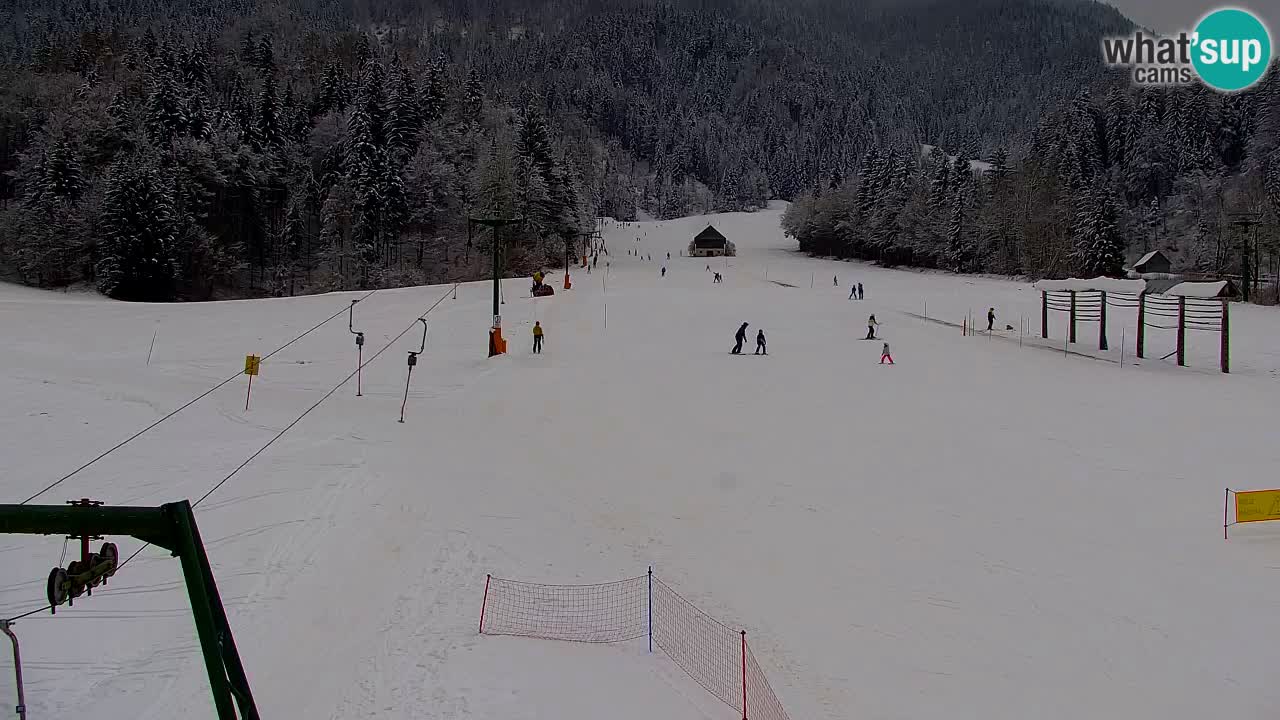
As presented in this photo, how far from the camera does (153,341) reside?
31172mm

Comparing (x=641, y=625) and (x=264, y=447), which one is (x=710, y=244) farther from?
(x=641, y=625)

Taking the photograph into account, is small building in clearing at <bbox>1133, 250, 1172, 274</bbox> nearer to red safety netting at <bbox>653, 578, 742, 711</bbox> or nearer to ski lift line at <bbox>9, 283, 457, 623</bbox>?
ski lift line at <bbox>9, 283, 457, 623</bbox>

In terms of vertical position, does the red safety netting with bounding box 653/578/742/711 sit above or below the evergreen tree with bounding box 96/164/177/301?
below

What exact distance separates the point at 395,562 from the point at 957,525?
10.0 metres

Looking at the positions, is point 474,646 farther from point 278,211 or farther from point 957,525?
point 278,211

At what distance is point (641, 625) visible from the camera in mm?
10547

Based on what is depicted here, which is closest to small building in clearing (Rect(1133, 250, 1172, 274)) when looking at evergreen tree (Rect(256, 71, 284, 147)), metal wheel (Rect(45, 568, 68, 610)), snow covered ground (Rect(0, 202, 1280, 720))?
snow covered ground (Rect(0, 202, 1280, 720))

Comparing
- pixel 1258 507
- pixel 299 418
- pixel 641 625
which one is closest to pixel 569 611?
pixel 641 625

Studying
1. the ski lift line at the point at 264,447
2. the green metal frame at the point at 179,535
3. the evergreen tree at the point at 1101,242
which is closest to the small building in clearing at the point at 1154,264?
the evergreen tree at the point at 1101,242

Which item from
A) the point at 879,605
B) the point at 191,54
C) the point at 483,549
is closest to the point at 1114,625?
the point at 879,605

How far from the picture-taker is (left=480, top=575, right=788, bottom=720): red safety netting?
9.20 metres

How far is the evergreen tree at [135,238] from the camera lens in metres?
56.3

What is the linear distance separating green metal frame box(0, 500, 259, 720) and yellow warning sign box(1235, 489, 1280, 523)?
1549 cm

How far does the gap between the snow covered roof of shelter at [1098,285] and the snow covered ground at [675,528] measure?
15.9 ft
